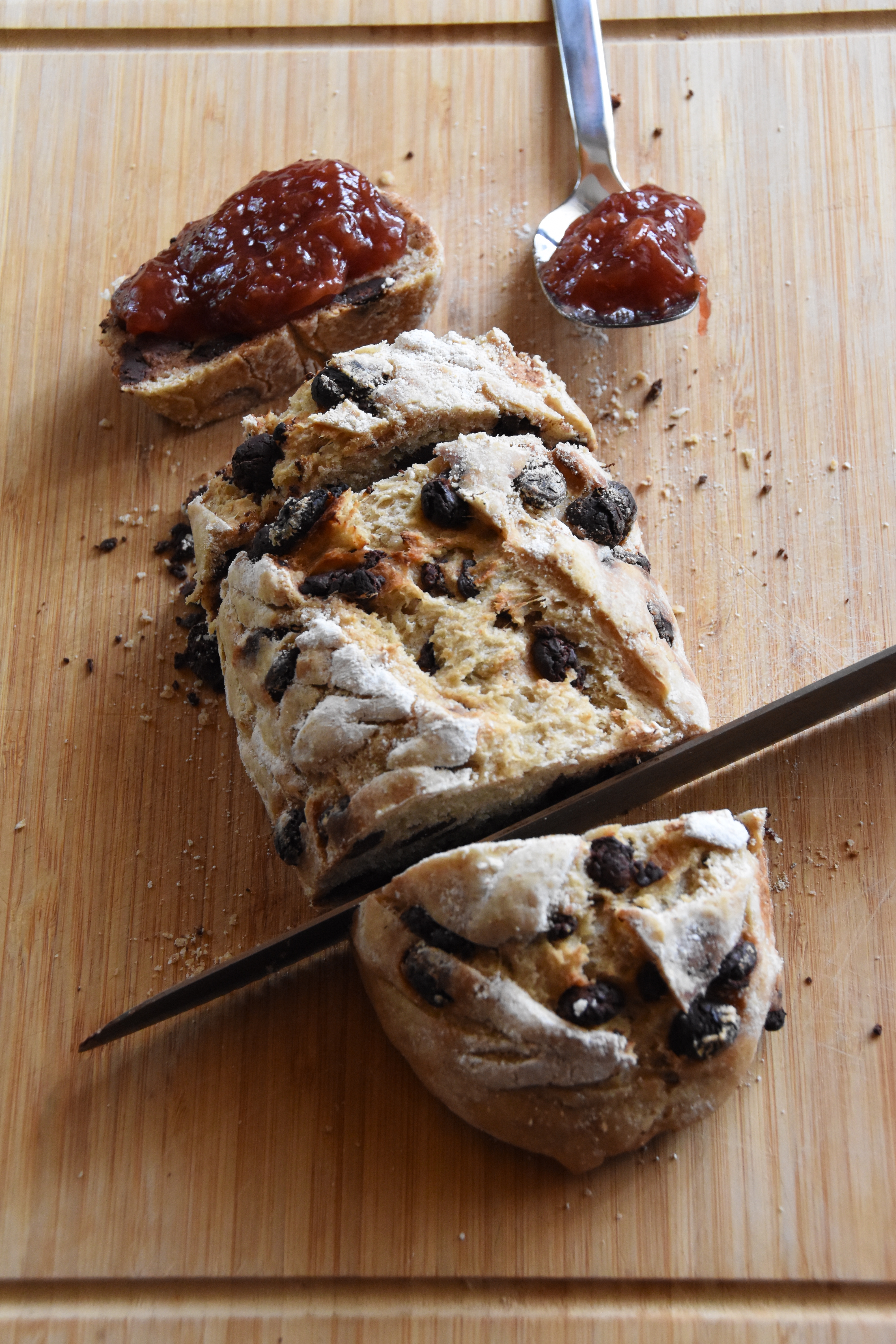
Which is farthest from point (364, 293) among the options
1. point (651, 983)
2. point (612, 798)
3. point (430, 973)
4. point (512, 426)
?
point (651, 983)

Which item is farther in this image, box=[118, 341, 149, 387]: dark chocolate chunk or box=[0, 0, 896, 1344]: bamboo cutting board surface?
box=[118, 341, 149, 387]: dark chocolate chunk

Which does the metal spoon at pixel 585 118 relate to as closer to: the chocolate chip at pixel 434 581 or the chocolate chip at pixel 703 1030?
the chocolate chip at pixel 434 581

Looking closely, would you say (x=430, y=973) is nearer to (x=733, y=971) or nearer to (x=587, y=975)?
(x=587, y=975)

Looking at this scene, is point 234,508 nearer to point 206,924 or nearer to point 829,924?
point 206,924

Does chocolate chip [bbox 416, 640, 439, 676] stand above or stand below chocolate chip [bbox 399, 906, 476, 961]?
above

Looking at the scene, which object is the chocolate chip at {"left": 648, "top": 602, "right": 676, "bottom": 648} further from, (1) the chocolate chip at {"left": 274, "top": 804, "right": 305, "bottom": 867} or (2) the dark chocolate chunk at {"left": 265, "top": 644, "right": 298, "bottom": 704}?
(1) the chocolate chip at {"left": 274, "top": 804, "right": 305, "bottom": 867}

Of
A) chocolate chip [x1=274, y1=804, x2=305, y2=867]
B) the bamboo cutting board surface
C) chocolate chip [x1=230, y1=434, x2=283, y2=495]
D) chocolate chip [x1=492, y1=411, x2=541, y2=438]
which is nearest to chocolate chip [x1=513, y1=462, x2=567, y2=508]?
chocolate chip [x1=492, y1=411, x2=541, y2=438]

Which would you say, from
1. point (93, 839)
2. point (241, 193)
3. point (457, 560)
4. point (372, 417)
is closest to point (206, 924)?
point (93, 839)
